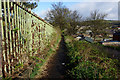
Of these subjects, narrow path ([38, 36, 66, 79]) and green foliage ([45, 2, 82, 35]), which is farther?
green foliage ([45, 2, 82, 35])

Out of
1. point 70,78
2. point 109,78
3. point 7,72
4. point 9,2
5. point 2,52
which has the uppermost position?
point 9,2

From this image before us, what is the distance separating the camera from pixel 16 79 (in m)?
2.45

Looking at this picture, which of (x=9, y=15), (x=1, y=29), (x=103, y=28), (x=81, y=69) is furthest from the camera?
(x=103, y=28)

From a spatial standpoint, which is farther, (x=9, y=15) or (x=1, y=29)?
(x=9, y=15)

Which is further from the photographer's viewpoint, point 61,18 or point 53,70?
point 61,18

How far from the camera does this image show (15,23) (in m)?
2.48

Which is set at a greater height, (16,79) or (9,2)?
(9,2)

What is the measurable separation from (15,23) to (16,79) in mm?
1320

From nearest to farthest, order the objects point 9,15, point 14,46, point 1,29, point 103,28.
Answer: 1. point 1,29
2. point 9,15
3. point 14,46
4. point 103,28

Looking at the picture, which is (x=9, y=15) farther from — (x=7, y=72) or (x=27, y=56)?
(x=27, y=56)

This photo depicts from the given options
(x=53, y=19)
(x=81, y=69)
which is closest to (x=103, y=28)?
(x=53, y=19)

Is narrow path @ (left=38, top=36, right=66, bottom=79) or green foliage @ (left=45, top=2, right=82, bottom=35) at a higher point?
green foliage @ (left=45, top=2, right=82, bottom=35)

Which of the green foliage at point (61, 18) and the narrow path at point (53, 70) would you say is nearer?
the narrow path at point (53, 70)

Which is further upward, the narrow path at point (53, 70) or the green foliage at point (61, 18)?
the green foliage at point (61, 18)
